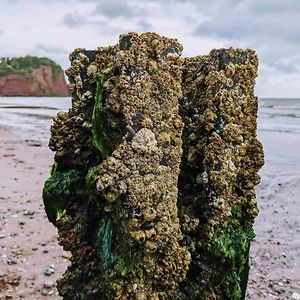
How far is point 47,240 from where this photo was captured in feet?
18.9

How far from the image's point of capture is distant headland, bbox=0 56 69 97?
436ft

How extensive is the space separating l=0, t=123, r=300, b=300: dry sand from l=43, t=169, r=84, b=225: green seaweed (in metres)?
1.51

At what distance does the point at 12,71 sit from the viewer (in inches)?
Answer: 5344

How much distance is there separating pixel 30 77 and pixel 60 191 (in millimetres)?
139074

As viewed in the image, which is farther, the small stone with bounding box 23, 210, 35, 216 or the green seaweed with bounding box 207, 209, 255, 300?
the small stone with bounding box 23, 210, 35, 216

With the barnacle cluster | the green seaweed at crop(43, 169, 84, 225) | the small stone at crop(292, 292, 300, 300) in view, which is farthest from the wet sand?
the small stone at crop(292, 292, 300, 300)

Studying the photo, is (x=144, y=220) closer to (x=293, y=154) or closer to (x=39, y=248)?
(x=39, y=248)

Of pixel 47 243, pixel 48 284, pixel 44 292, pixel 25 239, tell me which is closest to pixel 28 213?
pixel 25 239

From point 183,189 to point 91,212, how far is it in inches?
20.7

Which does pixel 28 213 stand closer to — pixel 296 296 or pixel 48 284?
pixel 48 284

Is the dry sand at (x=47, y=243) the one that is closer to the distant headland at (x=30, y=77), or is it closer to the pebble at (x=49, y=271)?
the pebble at (x=49, y=271)

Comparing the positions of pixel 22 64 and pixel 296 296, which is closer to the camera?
pixel 296 296

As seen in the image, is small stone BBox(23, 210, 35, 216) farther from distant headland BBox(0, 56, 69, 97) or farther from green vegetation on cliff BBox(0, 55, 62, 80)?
green vegetation on cliff BBox(0, 55, 62, 80)

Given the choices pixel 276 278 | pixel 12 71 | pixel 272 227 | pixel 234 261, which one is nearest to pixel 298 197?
pixel 272 227
